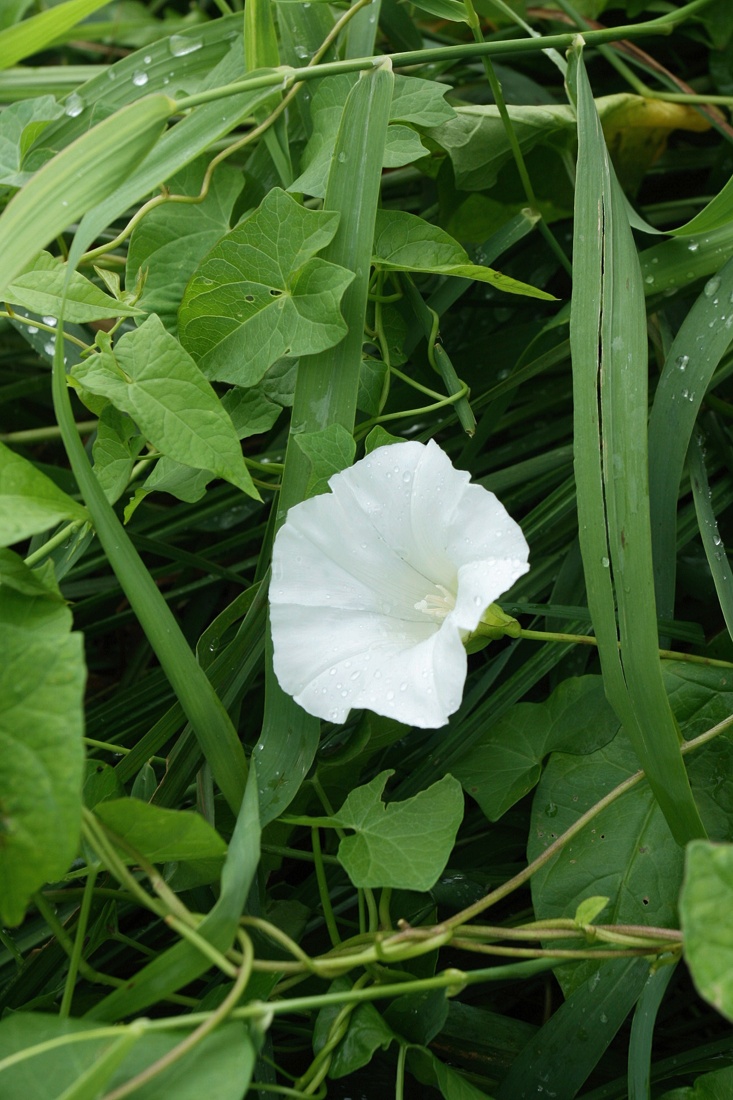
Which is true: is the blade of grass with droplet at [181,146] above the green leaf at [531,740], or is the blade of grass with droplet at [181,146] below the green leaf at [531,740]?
above

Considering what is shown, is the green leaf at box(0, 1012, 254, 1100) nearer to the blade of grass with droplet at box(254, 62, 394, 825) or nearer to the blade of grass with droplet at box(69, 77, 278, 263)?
the blade of grass with droplet at box(254, 62, 394, 825)

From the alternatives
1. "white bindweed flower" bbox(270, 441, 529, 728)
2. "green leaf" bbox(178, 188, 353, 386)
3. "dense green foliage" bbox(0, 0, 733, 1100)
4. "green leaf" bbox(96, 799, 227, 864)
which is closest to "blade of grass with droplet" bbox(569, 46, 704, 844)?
"dense green foliage" bbox(0, 0, 733, 1100)

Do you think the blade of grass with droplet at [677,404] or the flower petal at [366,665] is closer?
the flower petal at [366,665]

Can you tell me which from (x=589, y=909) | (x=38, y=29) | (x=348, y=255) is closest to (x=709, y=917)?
(x=589, y=909)

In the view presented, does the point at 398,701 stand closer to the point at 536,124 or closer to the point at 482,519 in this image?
the point at 482,519

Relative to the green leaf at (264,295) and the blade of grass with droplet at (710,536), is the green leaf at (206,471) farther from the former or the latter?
the blade of grass with droplet at (710,536)

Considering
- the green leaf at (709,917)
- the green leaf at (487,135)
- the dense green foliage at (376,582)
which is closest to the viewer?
the green leaf at (709,917)

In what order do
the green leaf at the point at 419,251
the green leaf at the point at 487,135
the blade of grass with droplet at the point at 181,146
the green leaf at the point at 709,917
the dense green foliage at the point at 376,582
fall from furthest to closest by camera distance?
the green leaf at the point at 487,135 → the green leaf at the point at 419,251 → the blade of grass with droplet at the point at 181,146 → the dense green foliage at the point at 376,582 → the green leaf at the point at 709,917

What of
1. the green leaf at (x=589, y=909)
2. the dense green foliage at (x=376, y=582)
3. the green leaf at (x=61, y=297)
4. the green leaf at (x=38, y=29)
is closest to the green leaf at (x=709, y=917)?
the dense green foliage at (x=376, y=582)
